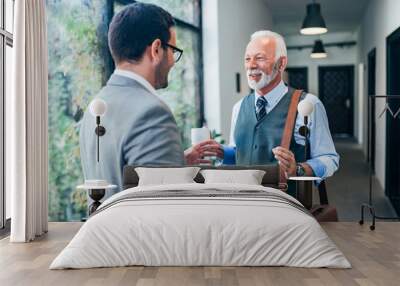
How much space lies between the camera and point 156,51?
624cm

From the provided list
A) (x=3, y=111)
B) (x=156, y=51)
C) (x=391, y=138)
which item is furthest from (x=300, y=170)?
(x=3, y=111)

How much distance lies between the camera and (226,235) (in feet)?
13.3

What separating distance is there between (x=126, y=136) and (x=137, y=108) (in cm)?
31

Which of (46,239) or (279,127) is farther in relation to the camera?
(279,127)

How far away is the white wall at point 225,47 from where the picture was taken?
20.7 ft

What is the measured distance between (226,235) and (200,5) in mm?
3350

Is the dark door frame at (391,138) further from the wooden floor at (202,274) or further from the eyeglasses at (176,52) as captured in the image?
the eyeglasses at (176,52)

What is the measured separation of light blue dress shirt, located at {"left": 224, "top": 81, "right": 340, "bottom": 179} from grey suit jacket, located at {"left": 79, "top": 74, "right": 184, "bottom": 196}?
2.10ft

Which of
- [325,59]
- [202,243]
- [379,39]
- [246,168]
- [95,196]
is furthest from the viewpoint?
[379,39]

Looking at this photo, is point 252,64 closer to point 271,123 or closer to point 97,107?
point 271,123

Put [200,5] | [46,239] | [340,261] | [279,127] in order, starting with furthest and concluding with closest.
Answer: [200,5]
[279,127]
[46,239]
[340,261]

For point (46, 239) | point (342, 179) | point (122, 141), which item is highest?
point (122, 141)

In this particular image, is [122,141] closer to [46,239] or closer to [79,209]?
[79,209]

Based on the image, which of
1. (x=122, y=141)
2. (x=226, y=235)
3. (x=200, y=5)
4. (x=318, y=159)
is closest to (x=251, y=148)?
(x=318, y=159)
